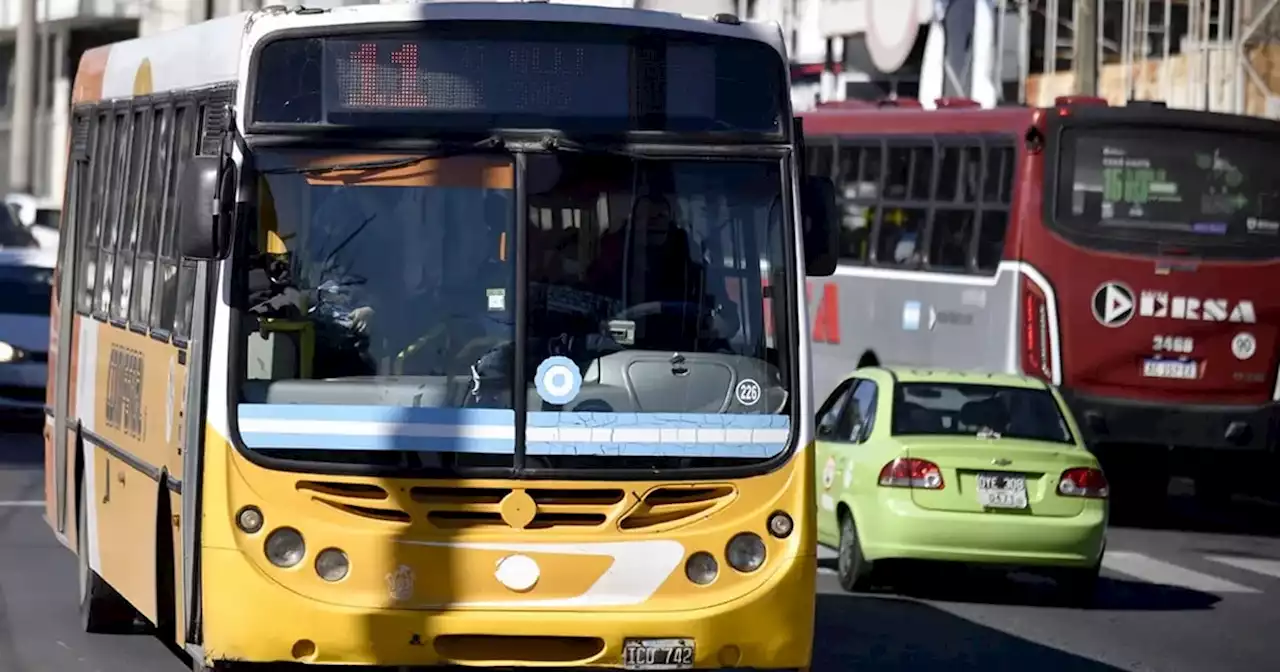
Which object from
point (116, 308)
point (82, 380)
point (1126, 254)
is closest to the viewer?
point (116, 308)

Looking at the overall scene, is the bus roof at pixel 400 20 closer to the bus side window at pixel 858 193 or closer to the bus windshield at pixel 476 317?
the bus windshield at pixel 476 317

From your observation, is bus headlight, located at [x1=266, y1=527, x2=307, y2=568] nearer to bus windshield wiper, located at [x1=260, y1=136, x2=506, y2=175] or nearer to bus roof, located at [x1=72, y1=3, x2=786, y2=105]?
bus windshield wiper, located at [x1=260, y1=136, x2=506, y2=175]

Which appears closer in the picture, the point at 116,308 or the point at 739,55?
the point at 739,55

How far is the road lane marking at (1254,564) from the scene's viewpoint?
1742 centimetres

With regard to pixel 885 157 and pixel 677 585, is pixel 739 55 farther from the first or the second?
pixel 885 157

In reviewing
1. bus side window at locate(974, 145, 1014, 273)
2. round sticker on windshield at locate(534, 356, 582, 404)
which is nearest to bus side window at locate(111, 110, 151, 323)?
round sticker on windshield at locate(534, 356, 582, 404)

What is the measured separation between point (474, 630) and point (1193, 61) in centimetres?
2432

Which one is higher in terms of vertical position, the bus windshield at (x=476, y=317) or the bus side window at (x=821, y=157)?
the bus side window at (x=821, y=157)

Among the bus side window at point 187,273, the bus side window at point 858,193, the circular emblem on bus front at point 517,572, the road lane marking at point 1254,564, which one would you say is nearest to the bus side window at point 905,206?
the bus side window at point 858,193

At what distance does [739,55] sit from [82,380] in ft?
13.8

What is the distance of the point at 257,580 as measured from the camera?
8305 millimetres

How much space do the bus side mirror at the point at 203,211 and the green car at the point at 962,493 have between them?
6.94m

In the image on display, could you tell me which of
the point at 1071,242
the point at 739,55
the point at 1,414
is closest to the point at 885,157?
the point at 1071,242

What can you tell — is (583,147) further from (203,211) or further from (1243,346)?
(1243,346)
